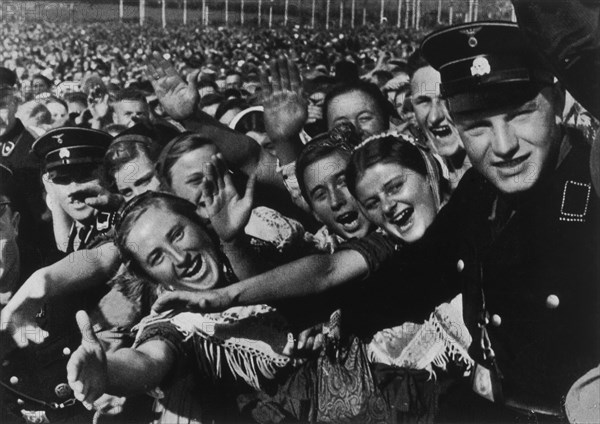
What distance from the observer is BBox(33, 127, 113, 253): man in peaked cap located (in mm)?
4590

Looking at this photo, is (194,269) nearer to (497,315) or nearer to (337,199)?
(337,199)

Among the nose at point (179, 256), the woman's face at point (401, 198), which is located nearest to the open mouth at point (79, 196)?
the nose at point (179, 256)

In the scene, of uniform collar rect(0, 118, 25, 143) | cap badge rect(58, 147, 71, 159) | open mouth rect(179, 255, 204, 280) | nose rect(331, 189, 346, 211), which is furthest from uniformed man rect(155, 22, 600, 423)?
uniform collar rect(0, 118, 25, 143)

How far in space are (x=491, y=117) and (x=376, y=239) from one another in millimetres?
863

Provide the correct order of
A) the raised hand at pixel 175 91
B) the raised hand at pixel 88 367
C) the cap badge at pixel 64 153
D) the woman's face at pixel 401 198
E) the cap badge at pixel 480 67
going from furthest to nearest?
the cap badge at pixel 64 153 < the raised hand at pixel 175 91 < the woman's face at pixel 401 198 < the cap badge at pixel 480 67 < the raised hand at pixel 88 367

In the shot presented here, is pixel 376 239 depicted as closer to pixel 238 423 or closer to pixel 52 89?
pixel 238 423

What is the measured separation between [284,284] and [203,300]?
1.43 feet

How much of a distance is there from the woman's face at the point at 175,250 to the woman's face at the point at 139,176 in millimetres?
131

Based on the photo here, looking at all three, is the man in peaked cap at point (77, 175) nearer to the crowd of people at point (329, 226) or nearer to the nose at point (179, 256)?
the crowd of people at point (329, 226)

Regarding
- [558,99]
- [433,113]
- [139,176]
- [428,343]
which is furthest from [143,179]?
[558,99]

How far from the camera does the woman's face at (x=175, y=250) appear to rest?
4430 mm

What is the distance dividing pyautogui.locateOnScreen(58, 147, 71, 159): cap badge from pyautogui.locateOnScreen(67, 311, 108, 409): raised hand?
0.92 meters

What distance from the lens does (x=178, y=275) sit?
4445mm

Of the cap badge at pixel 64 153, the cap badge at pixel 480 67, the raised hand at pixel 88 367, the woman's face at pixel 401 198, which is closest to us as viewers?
the raised hand at pixel 88 367
